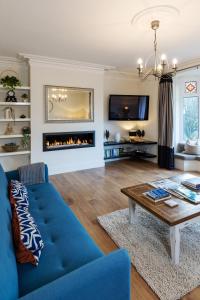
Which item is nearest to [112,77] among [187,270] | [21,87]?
[21,87]

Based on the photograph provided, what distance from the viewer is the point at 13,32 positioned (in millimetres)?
3057

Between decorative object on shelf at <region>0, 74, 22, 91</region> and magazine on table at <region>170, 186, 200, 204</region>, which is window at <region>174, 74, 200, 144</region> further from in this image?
decorative object on shelf at <region>0, 74, 22, 91</region>

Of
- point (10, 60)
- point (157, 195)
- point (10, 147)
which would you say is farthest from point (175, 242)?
point (10, 60)

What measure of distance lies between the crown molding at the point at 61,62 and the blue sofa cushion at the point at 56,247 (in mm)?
3200

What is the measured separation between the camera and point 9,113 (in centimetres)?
436

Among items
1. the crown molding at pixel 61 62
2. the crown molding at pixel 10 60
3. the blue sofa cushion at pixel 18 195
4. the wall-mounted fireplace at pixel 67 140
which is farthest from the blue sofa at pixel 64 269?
the crown molding at pixel 10 60

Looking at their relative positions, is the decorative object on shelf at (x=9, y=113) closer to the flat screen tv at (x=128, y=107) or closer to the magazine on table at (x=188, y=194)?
the flat screen tv at (x=128, y=107)

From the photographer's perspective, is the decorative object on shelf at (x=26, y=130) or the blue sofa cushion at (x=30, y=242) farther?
the decorative object on shelf at (x=26, y=130)

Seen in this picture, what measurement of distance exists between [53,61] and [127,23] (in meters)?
2.15

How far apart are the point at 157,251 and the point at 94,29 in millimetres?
3004

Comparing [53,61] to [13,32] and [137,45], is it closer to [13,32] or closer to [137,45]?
[13,32]

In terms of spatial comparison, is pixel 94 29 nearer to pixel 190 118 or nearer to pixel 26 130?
pixel 26 130

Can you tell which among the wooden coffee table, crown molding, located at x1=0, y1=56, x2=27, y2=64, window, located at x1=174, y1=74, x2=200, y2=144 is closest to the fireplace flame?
crown molding, located at x1=0, y1=56, x2=27, y2=64

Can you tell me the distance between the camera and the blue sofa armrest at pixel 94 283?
35.2 inches
